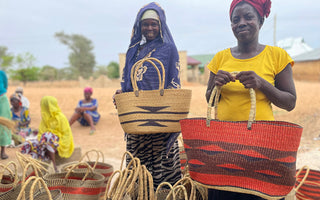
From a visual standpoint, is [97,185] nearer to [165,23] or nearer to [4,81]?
[165,23]

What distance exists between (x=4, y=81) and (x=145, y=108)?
390cm

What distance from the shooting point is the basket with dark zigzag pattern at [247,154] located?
1216 millimetres

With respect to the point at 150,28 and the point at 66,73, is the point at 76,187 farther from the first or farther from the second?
the point at 66,73

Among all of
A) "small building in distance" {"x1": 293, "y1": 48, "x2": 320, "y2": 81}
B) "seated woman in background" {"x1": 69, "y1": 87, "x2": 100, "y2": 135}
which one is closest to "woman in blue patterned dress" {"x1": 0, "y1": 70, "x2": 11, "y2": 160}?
"seated woman in background" {"x1": 69, "y1": 87, "x2": 100, "y2": 135}

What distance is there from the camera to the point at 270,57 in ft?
4.83

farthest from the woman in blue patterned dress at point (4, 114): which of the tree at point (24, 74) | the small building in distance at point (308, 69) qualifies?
the tree at point (24, 74)

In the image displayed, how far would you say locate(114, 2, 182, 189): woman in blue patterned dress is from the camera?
7.05ft

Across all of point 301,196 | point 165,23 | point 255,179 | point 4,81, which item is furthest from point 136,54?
point 4,81

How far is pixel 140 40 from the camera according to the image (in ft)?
7.57

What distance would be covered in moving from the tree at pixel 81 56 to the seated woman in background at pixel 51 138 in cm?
3317

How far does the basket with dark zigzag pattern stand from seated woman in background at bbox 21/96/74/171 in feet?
8.97

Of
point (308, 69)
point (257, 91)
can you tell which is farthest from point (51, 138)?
point (308, 69)

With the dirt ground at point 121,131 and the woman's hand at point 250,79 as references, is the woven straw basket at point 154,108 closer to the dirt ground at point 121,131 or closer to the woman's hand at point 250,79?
the woman's hand at point 250,79

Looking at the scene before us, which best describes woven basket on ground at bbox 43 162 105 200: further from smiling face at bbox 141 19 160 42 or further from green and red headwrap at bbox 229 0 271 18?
green and red headwrap at bbox 229 0 271 18
